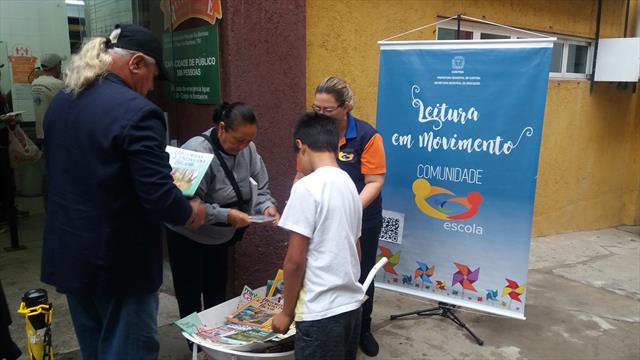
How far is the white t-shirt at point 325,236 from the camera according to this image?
1.89 meters

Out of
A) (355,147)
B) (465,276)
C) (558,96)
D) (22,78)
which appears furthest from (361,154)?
(22,78)

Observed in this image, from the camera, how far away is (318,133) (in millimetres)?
2025

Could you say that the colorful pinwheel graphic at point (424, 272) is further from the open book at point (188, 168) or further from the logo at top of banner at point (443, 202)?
the open book at point (188, 168)

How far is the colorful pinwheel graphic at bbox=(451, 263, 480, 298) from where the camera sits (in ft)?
11.3

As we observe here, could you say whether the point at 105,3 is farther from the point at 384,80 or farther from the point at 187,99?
the point at 384,80

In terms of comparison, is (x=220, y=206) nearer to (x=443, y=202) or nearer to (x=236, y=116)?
(x=236, y=116)

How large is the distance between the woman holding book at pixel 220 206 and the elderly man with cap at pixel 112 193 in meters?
0.58

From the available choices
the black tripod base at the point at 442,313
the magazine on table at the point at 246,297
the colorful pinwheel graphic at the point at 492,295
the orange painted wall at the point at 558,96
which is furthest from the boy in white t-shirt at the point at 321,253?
the orange painted wall at the point at 558,96

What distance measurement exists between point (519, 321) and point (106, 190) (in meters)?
3.37

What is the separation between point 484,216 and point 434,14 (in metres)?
2.42

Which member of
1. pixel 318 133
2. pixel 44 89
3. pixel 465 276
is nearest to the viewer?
pixel 318 133

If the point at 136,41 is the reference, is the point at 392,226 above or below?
below

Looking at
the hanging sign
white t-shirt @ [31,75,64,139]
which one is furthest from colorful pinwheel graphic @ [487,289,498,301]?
white t-shirt @ [31,75,64,139]

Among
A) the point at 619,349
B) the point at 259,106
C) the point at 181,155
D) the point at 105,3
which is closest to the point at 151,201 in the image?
the point at 181,155
